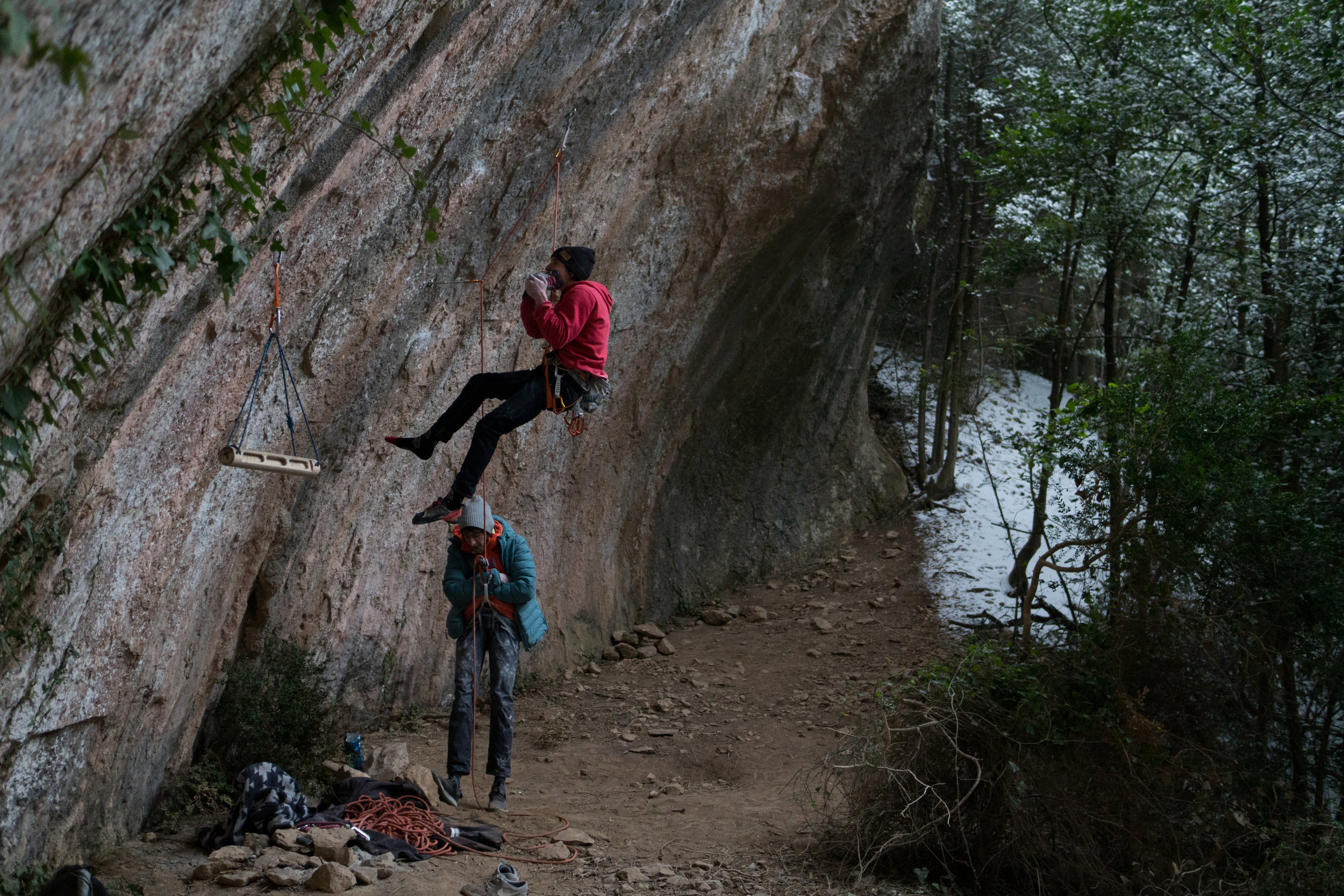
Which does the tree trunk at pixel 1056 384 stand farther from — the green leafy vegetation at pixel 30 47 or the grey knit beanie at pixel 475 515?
the green leafy vegetation at pixel 30 47

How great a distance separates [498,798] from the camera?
6113mm

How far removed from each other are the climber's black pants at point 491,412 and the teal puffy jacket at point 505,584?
0.86 meters

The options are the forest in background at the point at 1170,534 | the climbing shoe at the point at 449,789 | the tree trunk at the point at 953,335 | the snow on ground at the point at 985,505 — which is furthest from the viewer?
the tree trunk at the point at 953,335

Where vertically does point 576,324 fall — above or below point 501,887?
above

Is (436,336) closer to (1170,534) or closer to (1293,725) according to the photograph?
(1170,534)

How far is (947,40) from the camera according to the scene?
49.6 feet

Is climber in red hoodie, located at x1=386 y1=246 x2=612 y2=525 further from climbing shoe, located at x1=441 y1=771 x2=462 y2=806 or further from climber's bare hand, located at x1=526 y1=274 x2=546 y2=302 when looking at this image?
climbing shoe, located at x1=441 y1=771 x2=462 y2=806

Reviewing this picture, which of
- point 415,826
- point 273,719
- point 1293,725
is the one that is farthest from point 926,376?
point 415,826

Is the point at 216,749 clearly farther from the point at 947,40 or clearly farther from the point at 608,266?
the point at 947,40

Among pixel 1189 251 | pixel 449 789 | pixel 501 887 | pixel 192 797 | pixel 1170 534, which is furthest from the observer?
pixel 1189 251

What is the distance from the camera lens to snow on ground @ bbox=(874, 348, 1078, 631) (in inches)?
462

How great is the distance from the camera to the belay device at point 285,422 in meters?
4.36

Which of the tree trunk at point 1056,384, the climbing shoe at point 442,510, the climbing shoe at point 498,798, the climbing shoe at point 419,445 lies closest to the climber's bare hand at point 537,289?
the climbing shoe at point 419,445

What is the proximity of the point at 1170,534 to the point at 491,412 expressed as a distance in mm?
4722
